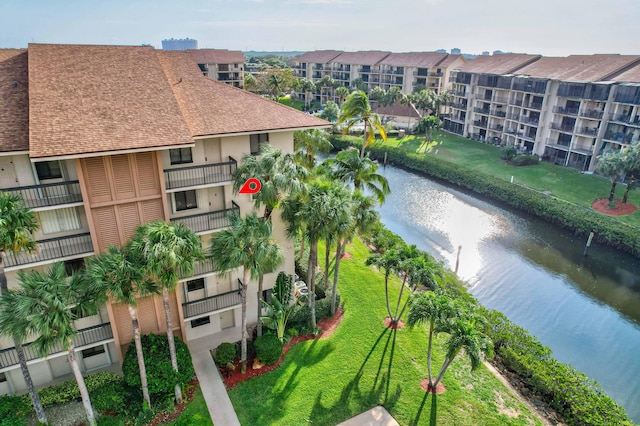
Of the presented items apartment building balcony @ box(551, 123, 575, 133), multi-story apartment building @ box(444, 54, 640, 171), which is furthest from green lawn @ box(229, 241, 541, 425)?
apartment building balcony @ box(551, 123, 575, 133)

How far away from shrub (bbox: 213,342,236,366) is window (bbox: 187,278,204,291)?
3.75 meters

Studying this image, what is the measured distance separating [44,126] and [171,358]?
12349 millimetres

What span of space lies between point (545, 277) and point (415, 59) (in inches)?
3097

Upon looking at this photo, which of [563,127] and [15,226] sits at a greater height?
[15,226]

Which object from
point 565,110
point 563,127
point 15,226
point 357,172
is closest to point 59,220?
point 15,226

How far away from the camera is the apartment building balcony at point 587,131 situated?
56.2 meters

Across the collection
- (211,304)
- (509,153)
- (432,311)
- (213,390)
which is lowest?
(213,390)

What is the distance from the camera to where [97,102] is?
1992 centimetres

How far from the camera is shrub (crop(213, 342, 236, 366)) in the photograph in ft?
73.8

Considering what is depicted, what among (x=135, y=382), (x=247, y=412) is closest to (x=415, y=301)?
(x=247, y=412)

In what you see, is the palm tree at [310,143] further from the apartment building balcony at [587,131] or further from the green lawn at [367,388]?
the apartment building balcony at [587,131]

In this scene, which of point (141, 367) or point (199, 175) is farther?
point (199, 175)

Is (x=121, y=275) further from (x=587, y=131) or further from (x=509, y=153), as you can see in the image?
(x=587, y=131)

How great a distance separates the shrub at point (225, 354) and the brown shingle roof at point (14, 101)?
13.6 metres
